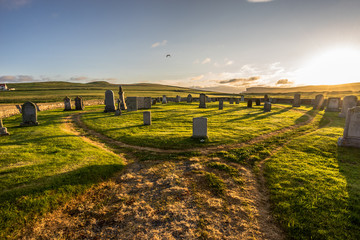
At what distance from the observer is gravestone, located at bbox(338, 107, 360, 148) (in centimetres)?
912

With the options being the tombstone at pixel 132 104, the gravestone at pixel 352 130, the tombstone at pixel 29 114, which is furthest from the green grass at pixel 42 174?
the tombstone at pixel 132 104

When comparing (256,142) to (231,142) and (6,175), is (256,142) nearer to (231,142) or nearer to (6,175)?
(231,142)

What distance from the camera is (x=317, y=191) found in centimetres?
541

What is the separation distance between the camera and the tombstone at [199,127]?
10781 mm

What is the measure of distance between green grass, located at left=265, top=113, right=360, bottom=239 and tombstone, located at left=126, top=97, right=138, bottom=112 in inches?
792

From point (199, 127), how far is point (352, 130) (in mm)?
8999

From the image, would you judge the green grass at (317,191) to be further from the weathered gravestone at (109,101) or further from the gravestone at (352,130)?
the weathered gravestone at (109,101)

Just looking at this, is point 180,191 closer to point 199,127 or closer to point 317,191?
point 317,191

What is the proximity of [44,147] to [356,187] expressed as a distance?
14501 millimetres

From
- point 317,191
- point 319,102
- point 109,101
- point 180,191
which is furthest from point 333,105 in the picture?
point 109,101

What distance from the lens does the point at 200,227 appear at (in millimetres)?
4164

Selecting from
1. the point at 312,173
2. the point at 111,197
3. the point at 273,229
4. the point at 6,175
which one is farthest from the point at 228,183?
the point at 6,175

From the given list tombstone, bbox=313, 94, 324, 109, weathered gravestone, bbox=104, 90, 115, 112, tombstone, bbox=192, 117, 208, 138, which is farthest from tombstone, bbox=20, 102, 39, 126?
tombstone, bbox=313, 94, 324, 109

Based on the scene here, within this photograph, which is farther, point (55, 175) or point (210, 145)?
point (210, 145)
